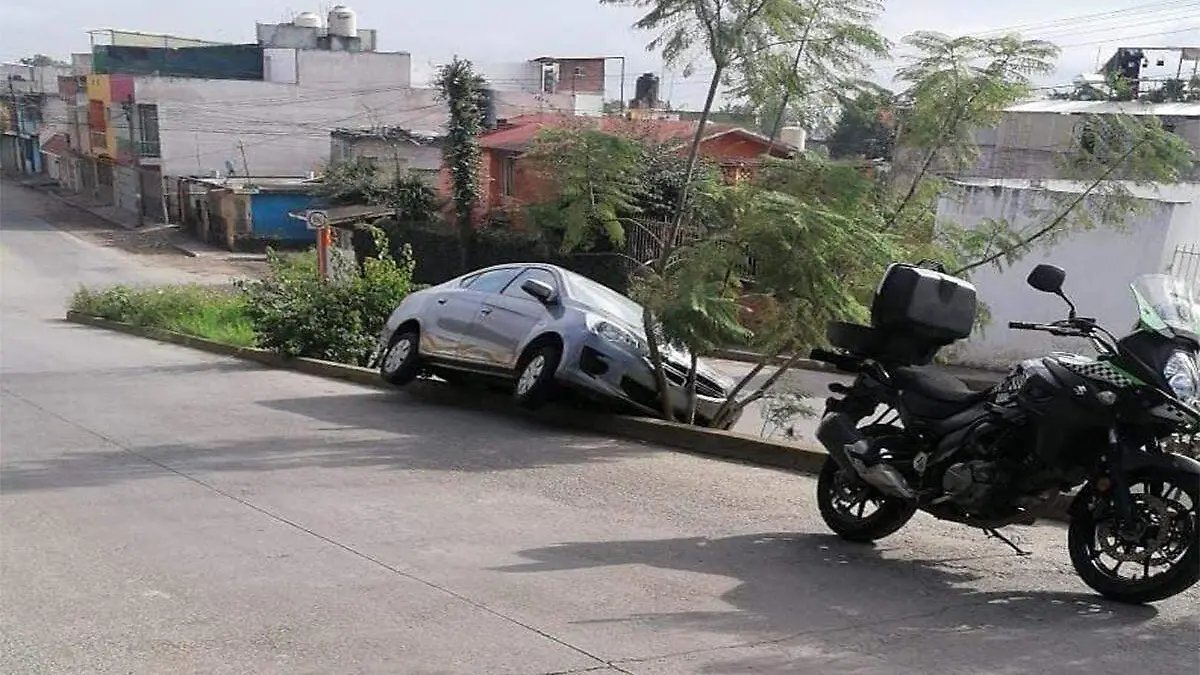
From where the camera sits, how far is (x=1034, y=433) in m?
5.48

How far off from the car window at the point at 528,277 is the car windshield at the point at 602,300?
16 cm

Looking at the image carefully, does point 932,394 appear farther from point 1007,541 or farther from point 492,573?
point 492,573

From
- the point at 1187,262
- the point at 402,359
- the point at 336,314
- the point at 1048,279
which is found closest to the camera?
the point at 1048,279

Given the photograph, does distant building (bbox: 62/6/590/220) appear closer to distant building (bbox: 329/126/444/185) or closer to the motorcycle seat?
distant building (bbox: 329/126/444/185)

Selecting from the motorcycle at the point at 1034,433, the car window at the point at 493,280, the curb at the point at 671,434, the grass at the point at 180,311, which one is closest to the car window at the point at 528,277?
the car window at the point at 493,280

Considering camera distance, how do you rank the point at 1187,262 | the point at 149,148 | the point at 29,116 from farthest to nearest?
the point at 29,116, the point at 149,148, the point at 1187,262

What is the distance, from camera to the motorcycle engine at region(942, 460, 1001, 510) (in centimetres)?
564

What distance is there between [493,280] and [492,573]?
7.02m

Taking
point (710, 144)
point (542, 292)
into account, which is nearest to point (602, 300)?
point (542, 292)

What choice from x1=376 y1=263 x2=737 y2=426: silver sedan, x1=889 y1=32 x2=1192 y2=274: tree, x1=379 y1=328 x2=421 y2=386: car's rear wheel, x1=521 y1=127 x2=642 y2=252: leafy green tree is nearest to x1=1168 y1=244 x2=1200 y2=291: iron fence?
x1=889 y1=32 x2=1192 y2=274: tree

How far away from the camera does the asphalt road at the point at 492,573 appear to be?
477 cm

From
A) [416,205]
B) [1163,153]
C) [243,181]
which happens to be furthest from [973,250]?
[243,181]

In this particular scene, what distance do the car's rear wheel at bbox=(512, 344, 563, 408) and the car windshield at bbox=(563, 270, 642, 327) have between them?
737mm

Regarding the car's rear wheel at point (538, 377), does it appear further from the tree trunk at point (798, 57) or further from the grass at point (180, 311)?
the grass at point (180, 311)
